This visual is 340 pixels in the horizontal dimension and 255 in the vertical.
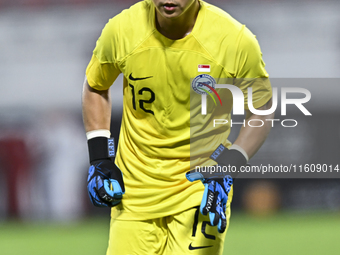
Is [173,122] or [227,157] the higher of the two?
[173,122]

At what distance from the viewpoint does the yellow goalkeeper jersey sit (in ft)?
6.64

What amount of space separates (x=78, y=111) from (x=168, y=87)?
3135mm

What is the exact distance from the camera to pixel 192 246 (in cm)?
201

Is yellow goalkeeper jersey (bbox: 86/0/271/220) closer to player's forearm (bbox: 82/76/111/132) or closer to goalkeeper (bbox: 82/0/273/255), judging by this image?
goalkeeper (bbox: 82/0/273/255)

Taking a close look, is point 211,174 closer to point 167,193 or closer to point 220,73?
point 167,193

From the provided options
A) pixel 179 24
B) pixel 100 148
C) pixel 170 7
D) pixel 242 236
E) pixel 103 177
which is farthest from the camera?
pixel 242 236

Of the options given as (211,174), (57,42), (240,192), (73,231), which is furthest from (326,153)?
(211,174)

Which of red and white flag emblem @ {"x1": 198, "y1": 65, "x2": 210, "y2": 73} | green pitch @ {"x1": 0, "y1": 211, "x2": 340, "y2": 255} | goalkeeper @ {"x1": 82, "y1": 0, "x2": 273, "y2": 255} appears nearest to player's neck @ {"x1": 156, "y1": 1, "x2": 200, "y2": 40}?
→ goalkeeper @ {"x1": 82, "y1": 0, "x2": 273, "y2": 255}

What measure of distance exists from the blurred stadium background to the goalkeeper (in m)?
2.86

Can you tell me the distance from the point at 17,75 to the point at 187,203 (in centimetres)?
361

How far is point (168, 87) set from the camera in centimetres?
206

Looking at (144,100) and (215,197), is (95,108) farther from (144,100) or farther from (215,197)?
(215,197)

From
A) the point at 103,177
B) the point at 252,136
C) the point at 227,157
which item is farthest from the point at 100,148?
the point at 252,136

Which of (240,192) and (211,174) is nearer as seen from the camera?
(211,174)
